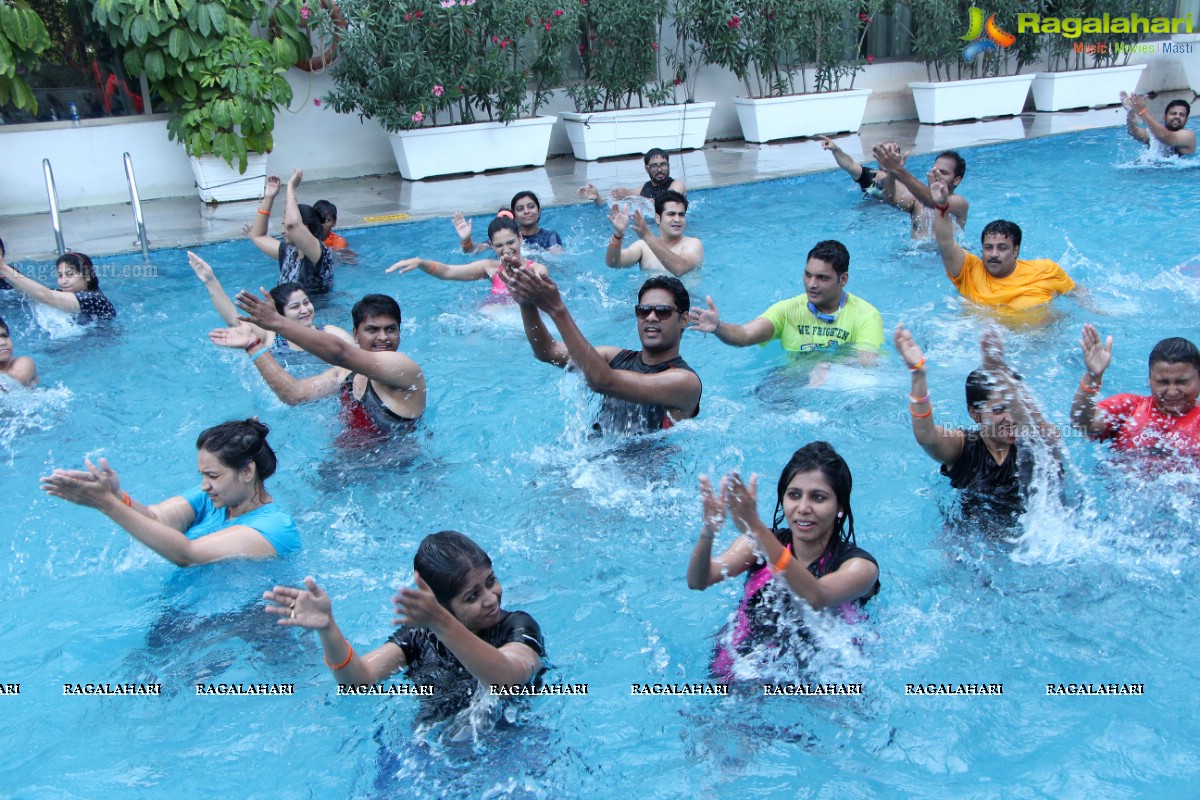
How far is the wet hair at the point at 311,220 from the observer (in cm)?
920

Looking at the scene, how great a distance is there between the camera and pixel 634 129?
51.7 ft

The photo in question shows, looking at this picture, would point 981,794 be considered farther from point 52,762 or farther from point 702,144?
point 702,144

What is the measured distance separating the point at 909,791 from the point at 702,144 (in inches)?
551

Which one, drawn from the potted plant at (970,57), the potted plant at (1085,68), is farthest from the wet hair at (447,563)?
the potted plant at (1085,68)

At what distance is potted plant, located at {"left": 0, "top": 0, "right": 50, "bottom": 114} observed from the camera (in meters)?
11.8

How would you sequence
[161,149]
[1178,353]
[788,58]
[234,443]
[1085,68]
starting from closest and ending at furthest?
[234,443]
[1178,353]
[161,149]
[788,58]
[1085,68]

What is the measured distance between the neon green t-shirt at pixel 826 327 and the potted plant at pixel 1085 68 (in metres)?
14.2

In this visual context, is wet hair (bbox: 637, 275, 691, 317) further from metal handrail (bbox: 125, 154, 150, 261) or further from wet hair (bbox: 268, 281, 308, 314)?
metal handrail (bbox: 125, 154, 150, 261)

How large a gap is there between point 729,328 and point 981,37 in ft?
47.1

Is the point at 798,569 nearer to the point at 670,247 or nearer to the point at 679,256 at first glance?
the point at 679,256

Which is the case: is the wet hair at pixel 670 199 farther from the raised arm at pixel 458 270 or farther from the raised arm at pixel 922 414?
the raised arm at pixel 922 414

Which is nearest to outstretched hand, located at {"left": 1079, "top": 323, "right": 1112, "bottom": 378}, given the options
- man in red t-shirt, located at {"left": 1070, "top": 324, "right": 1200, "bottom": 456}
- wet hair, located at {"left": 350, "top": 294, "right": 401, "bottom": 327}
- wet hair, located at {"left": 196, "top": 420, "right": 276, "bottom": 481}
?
man in red t-shirt, located at {"left": 1070, "top": 324, "right": 1200, "bottom": 456}

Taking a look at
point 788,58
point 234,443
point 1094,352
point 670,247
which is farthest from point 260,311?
point 788,58

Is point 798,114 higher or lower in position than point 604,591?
higher
